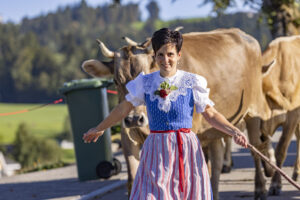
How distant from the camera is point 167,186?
13.7 feet

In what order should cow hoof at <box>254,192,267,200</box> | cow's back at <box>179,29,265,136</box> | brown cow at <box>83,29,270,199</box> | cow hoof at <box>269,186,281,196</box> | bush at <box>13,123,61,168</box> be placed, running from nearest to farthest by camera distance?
brown cow at <box>83,29,270,199</box>
cow's back at <box>179,29,265,136</box>
cow hoof at <box>254,192,267,200</box>
cow hoof at <box>269,186,281,196</box>
bush at <box>13,123,61,168</box>

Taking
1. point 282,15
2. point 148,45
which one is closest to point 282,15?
point 282,15

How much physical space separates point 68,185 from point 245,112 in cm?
370

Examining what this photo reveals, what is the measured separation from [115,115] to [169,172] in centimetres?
55

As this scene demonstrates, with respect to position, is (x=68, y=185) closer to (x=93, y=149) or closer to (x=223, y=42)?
(x=93, y=149)

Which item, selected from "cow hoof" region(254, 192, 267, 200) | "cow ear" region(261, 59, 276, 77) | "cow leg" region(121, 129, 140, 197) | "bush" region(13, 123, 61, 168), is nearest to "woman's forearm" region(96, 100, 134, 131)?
"cow leg" region(121, 129, 140, 197)

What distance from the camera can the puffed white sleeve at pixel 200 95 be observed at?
14.2 feet

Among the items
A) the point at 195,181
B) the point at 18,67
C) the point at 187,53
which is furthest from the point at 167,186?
the point at 18,67

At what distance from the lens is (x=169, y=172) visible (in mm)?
4191

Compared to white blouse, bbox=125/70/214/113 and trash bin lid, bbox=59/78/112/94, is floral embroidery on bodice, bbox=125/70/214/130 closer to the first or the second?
white blouse, bbox=125/70/214/113

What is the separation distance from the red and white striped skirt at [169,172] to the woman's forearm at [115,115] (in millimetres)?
267

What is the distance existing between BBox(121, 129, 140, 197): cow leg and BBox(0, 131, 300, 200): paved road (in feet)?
7.43

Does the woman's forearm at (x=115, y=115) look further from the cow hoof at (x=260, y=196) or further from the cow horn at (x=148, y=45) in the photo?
the cow hoof at (x=260, y=196)

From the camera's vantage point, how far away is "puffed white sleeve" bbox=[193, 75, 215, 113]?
432cm
